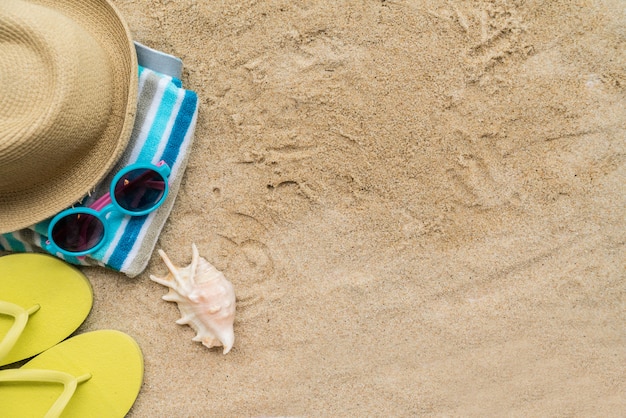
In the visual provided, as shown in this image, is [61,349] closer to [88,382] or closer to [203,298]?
[88,382]

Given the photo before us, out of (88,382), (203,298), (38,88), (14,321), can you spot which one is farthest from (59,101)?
(88,382)

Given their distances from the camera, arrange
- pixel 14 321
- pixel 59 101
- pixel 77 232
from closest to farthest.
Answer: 1. pixel 59 101
2. pixel 77 232
3. pixel 14 321

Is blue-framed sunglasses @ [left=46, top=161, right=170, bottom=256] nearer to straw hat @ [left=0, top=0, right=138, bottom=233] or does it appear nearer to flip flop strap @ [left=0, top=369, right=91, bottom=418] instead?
straw hat @ [left=0, top=0, right=138, bottom=233]

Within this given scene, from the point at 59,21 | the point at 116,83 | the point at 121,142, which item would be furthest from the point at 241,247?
the point at 59,21

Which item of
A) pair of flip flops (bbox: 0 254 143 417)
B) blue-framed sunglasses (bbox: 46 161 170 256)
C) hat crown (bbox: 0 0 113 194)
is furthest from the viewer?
pair of flip flops (bbox: 0 254 143 417)

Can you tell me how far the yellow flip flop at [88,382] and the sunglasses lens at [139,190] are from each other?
389 millimetres

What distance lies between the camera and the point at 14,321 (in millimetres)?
1445

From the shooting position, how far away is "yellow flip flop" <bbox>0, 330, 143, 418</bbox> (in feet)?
4.72

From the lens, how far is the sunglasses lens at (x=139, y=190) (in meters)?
1.33

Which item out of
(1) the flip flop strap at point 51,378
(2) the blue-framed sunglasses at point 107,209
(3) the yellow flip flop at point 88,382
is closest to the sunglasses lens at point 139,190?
(2) the blue-framed sunglasses at point 107,209

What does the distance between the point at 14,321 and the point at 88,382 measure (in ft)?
0.90

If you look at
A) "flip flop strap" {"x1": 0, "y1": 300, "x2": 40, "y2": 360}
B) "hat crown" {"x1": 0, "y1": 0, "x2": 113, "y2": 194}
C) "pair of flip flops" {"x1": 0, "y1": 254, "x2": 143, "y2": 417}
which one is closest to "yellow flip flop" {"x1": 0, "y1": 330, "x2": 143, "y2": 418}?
"pair of flip flops" {"x1": 0, "y1": 254, "x2": 143, "y2": 417}

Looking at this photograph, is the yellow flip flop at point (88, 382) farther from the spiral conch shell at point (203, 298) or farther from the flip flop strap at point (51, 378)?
the spiral conch shell at point (203, 298)

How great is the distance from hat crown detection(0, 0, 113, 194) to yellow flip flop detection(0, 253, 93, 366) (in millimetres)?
362
